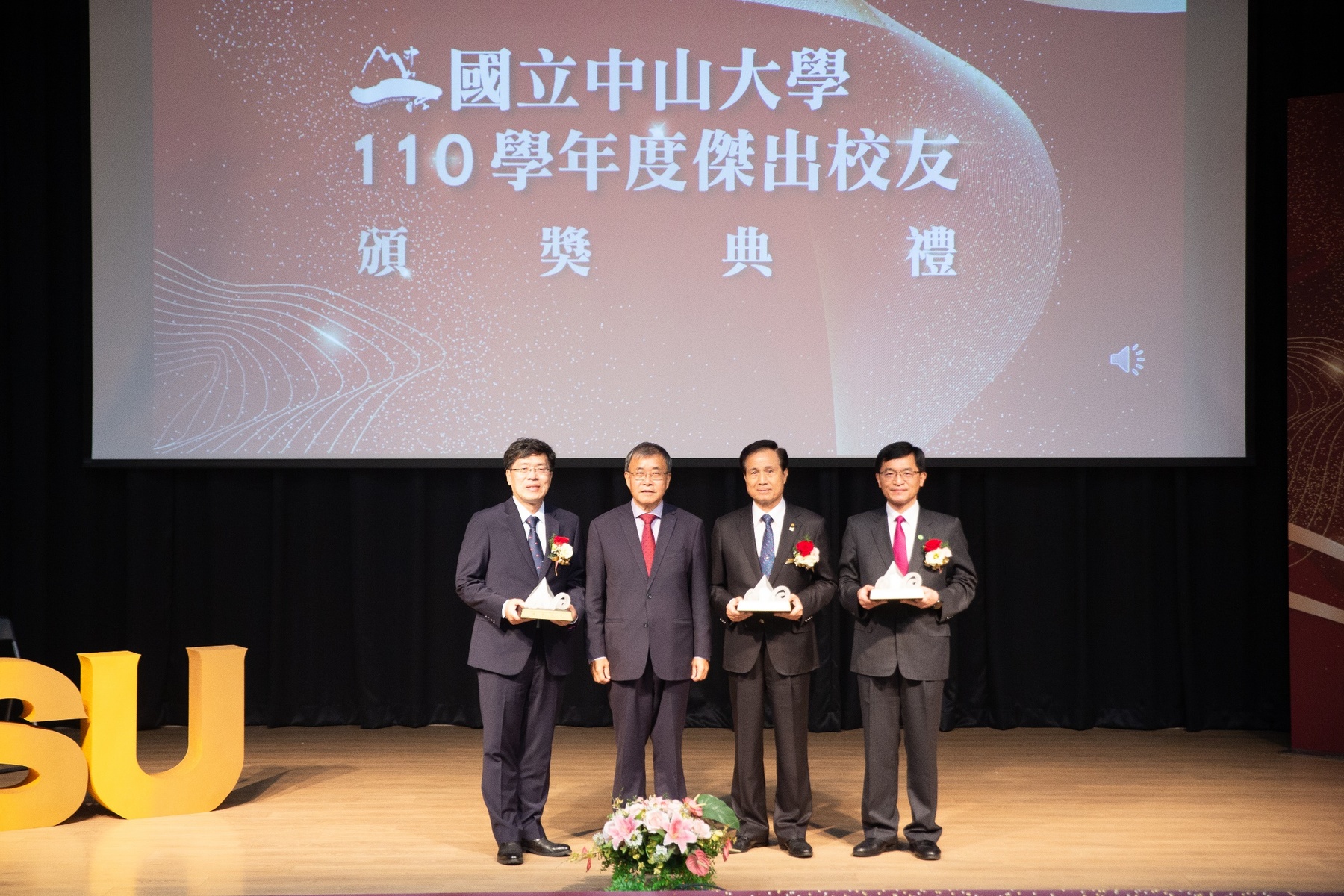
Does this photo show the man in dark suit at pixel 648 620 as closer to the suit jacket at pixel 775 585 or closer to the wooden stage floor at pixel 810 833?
the suit jacket at pixel 775 585

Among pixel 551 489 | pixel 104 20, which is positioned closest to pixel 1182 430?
pixel 551 489

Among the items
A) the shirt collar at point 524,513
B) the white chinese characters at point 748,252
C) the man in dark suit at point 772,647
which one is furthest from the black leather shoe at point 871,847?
the white chinese characters at point 748,252

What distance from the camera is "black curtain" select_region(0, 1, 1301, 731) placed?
19.3 feet

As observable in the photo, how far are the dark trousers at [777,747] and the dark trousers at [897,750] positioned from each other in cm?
20

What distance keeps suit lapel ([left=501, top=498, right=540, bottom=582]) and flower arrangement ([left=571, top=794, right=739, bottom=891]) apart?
0.96 metres

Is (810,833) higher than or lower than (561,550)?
lower

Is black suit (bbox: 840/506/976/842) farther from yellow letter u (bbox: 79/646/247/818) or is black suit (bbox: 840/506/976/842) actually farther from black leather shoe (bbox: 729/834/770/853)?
yellow letter u (bbox: 79/646/247/818)

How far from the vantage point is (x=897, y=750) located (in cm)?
380

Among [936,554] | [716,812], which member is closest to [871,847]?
[716,812]

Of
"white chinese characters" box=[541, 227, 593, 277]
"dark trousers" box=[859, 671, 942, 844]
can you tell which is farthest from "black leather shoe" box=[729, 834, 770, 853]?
"white chinese characters" box=[541, 227, 593, 277]

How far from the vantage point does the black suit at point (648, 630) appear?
3750 millimetres

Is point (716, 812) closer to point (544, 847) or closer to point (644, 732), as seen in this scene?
Result: point (644, 732)

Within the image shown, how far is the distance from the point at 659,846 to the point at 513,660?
952mm

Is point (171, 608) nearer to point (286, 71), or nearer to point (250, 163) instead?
point (250, 163)
